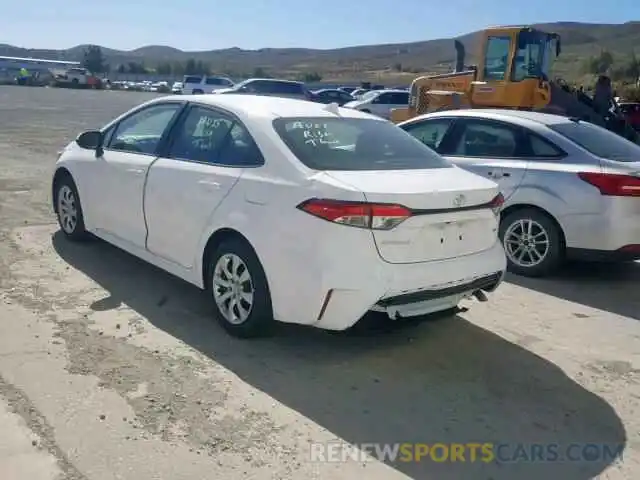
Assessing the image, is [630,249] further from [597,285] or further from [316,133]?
[316,133]

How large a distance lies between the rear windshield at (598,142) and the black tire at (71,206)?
467cm

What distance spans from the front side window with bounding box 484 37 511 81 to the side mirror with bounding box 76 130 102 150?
10.5m

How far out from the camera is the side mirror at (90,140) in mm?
6172

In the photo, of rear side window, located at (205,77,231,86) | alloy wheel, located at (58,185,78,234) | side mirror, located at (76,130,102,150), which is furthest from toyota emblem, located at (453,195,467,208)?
rear side window, located at (205,77,231,86)

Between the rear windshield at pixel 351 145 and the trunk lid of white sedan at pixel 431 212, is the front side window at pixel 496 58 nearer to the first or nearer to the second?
the rear windshield at pixel 351 145

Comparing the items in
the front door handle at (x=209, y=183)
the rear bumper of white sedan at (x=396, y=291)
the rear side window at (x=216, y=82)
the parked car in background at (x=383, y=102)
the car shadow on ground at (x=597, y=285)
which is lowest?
the car shadow on ground at (x=597, y=285)

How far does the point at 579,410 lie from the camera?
3.84 metres

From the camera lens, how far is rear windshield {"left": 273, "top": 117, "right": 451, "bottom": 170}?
446 centimetres

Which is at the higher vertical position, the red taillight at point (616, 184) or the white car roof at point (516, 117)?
the white car roof at point (516, 117)

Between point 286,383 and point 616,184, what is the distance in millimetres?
3662

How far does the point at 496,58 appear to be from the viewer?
48.2 feet

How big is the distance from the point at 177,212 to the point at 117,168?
1101 mm

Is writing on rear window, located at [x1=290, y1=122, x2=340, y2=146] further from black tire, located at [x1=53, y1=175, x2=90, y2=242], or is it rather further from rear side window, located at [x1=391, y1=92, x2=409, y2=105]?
rear side window, located at [x1=391, y1=92, x2=409, y2=105]

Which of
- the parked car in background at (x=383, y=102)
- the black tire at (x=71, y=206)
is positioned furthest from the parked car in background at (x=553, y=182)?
the parked car in background at (x=383, y=102)
